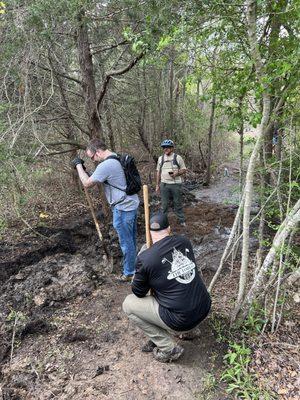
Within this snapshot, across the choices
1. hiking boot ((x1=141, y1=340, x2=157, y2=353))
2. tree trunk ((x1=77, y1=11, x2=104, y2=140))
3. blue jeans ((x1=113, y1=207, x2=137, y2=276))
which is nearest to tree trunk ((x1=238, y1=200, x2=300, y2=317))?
hiking boot ((x1=141, y1=340, x2=157, y2=353))

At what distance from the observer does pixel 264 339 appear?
10.7ft

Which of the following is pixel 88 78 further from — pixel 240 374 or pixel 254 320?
pixel 240 374

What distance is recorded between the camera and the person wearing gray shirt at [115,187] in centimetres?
403

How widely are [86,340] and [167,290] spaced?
129 cm

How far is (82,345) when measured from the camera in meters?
3.45

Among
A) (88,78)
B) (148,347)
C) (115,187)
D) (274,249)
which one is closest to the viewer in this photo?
(274,249)

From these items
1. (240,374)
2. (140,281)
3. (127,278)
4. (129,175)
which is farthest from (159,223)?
(127,278)

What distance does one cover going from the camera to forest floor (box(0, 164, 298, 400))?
9.45ft

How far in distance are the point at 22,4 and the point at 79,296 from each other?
159 inches

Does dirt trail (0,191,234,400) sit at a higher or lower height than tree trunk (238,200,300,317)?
lower

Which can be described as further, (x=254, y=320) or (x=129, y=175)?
(x=129, y=175)

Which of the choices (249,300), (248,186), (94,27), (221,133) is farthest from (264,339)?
(221,133)

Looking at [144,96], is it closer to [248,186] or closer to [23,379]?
[248,186]

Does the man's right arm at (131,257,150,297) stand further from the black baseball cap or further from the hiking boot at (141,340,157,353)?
the hiking boot at (141,340,157,353)
